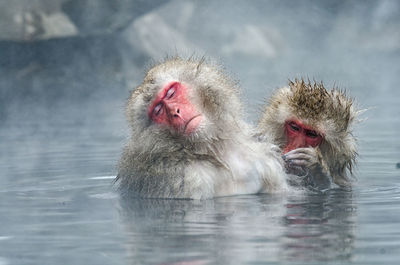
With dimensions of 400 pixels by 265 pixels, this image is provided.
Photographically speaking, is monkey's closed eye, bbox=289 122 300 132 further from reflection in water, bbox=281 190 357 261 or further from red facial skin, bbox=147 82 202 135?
red facial skin, bbox=147 82 202 135

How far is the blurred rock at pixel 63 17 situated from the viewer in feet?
49.6

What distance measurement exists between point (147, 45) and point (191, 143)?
12668 mm

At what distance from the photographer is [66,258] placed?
3516mm

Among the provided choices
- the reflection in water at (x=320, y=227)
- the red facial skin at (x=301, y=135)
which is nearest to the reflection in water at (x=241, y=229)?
the reflection in water at (x=320, y=227)

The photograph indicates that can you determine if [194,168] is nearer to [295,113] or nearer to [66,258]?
[295,113]

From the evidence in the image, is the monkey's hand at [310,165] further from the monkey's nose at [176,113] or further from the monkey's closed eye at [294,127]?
the monkey's nose at [176,113]

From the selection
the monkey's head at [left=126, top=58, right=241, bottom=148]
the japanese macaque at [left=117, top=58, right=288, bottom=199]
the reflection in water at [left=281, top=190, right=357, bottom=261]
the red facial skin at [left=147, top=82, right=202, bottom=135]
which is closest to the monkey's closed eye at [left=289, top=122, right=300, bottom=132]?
the japanese macaque at [left=117, top=58, right=288, bottom=199]

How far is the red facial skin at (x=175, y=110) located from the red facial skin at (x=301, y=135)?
0.69 meters

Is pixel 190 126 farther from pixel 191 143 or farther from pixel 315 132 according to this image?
pixel 315 132

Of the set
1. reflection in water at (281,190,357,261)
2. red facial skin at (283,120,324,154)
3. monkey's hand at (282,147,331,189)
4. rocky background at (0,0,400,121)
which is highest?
rocky background at (0,0,400,121)

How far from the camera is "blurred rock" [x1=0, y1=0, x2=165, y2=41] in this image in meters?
15.1

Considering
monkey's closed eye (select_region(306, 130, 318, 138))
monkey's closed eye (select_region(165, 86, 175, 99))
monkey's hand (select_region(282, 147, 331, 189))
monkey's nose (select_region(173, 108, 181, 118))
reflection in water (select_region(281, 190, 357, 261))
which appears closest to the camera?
reflection in water (select_region(281, 190, 357, 261))

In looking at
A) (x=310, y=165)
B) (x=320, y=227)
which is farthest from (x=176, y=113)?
(x=320, y=227)

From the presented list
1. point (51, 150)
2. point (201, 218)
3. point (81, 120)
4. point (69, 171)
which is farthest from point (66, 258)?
point (81, 120)
